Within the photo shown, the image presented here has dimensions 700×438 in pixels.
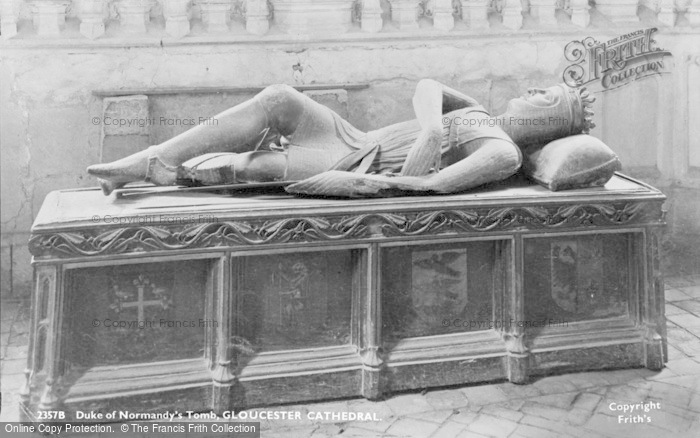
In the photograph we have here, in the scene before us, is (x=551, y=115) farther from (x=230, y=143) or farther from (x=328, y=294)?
(x=230, y=143)

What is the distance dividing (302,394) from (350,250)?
2.37 ft

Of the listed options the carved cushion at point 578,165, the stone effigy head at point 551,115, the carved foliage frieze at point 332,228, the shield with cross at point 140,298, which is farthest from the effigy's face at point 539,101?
the shield with cross at point 140,298

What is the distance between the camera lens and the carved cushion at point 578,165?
11.8 feet

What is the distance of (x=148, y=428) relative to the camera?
309cm

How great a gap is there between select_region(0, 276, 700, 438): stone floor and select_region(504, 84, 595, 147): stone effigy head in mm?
1283

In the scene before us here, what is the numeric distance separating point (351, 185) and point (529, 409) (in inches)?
53.4

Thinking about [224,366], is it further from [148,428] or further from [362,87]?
[362,87]

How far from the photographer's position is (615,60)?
5414 mm

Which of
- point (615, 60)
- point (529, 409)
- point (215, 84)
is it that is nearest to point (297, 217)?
point (529, 409)

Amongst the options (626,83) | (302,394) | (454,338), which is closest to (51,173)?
(302,394)

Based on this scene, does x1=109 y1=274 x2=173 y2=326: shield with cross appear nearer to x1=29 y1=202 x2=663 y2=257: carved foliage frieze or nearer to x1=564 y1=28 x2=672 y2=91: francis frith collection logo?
x1=29 y1=202 x2=663 y2=257: carved foliage frieze

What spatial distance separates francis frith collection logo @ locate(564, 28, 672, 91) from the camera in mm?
5367

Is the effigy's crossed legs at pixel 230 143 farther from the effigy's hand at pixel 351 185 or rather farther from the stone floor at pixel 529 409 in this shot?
the stone floor at pixel 529 409

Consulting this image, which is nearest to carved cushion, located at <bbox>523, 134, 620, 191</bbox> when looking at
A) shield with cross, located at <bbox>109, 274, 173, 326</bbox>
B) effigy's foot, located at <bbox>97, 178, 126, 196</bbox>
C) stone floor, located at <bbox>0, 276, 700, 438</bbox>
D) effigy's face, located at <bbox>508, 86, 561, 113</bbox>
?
effigy's face, located at <bbox>508, 86, 561, 113</bbox>
